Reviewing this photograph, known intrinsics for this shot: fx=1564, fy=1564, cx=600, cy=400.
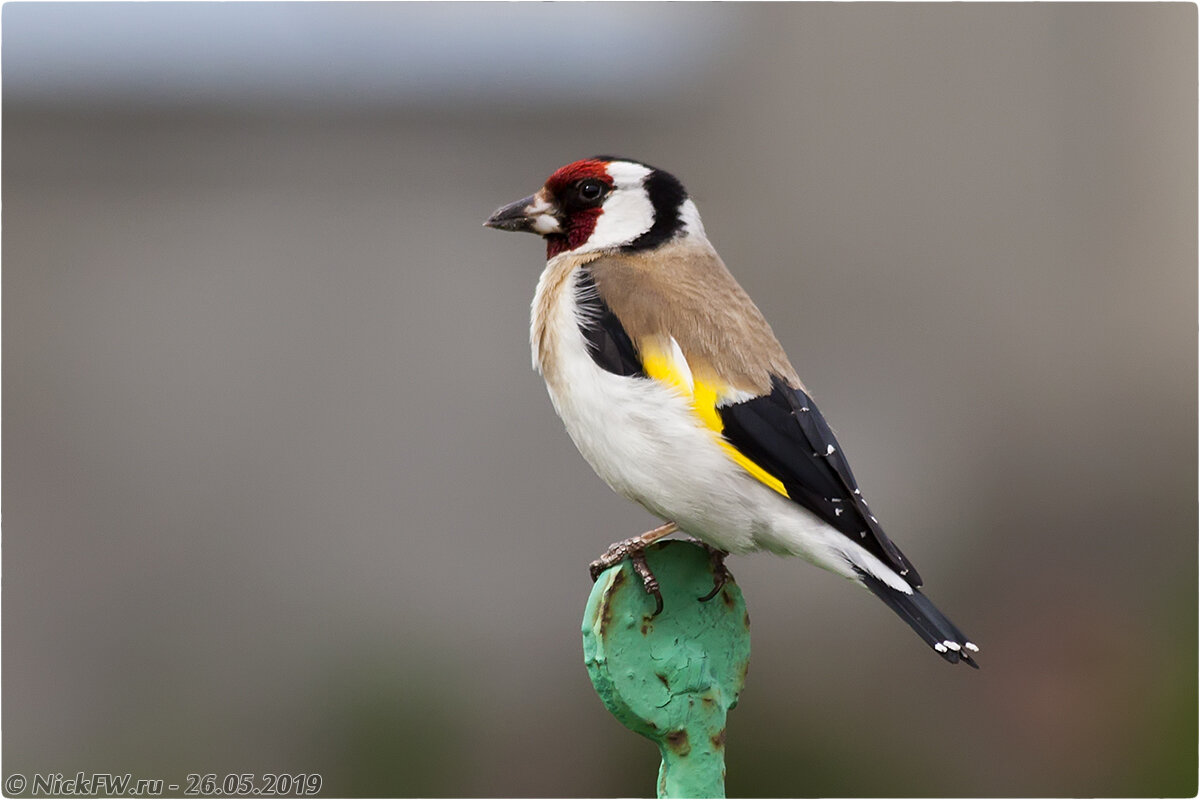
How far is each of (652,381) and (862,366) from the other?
3.51m

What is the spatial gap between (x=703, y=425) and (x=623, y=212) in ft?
2.18

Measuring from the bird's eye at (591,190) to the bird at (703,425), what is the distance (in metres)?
0.23

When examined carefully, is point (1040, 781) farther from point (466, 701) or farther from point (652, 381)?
point (652, 381)

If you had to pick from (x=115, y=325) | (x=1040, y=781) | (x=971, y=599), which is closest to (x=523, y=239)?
(x=115, y=325)

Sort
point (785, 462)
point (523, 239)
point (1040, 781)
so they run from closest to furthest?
point (785, 462) < point (1040, 781) < point (523, 239)

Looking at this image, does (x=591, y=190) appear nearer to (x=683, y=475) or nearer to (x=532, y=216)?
(x=532, y=216)

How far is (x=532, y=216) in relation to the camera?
10.8ft

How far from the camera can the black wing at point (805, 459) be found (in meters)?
2.79

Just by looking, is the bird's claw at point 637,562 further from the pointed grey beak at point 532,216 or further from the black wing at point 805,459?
the pointed grey beak at point 532,216

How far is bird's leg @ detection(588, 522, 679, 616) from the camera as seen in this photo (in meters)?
2.59

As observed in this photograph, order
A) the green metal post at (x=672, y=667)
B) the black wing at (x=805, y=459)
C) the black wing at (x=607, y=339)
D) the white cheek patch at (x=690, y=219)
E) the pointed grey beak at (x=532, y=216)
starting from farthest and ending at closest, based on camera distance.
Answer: the white cheek patch at (x=690, y=219) → the pointed grey beak at (x=532, y=216) → the black wing at (x=607, y=339) → the black wing at (x=805, y=459) → the green metal post at (x=672, y=667)

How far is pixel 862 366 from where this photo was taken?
20.6 feet

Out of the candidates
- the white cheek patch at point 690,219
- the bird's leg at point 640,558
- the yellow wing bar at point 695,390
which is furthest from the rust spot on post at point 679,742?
the white cheek patch at point 690,219

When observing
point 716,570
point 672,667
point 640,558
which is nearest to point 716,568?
point 716,570
